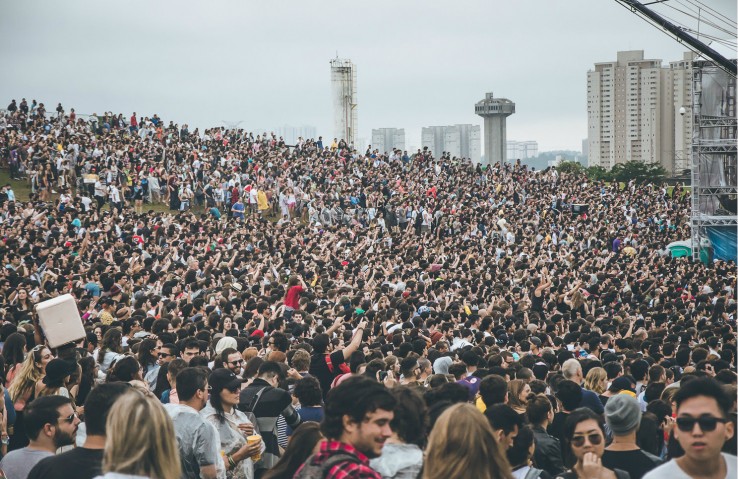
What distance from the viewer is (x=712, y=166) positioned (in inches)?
1081

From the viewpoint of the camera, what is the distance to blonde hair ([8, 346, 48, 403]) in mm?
6934

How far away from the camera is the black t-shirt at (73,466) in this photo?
421 centimetres

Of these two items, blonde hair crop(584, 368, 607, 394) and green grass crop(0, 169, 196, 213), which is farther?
green grass crop(0, 169, 196, 213)

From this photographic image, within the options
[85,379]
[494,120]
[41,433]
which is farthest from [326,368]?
[494,120]

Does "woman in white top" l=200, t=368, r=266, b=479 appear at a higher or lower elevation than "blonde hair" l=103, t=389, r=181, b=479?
lower

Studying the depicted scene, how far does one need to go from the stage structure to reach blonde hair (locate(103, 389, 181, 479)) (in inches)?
1008

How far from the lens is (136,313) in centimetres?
1207

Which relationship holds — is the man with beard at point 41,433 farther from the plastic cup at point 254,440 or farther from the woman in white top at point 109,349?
the woman in white top at point 109,349

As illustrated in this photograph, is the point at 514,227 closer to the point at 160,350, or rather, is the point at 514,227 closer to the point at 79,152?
the point at 79,152

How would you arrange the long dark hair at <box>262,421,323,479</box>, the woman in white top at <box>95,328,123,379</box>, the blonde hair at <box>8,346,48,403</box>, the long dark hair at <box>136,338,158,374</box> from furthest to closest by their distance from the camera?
the woman in white top at <box>95,328,123,379</box> < the long dark hair at <box>136,338,158,374</box> < the blonde hair at <box>8,346,48,403</box> < the long dark hair at <box>262,421,323,479</box>

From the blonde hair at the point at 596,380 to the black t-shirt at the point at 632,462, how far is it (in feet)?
8.39

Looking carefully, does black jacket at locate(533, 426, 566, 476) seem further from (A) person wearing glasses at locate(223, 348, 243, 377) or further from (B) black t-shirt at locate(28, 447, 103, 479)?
(B) black t-shirt at locate(28, 447, 103, 479)

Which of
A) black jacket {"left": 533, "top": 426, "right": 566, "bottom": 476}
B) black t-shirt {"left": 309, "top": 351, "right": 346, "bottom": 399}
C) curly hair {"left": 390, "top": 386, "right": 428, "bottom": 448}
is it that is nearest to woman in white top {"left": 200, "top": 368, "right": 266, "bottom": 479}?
curly hair {"left": 390, "top": 386, "right": 428, "bottom": 448}

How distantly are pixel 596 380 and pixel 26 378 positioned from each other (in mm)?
4739
